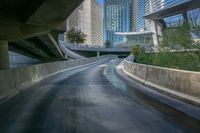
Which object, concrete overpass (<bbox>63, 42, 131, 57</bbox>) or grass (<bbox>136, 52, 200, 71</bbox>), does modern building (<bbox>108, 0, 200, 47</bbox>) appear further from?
grass (<bbox>136, 52, 200, 71</bbox>)

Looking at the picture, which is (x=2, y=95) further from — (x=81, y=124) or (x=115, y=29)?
(x=115, y=29)

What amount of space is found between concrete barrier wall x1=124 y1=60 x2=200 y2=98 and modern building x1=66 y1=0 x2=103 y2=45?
128m

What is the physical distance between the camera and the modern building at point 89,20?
5800 inches

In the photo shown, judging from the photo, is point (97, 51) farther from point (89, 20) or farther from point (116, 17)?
point (116, 17)

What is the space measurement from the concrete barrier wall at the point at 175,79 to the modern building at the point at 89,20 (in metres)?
128

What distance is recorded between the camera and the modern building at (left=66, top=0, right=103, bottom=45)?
147325 millimetres

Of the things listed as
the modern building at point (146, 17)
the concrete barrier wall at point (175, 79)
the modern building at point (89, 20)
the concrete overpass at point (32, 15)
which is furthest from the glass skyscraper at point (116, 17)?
the concrete barrier wall at point (175, 79)

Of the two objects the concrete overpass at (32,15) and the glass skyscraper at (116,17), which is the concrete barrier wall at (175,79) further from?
the glass skyscraper at (116,17)

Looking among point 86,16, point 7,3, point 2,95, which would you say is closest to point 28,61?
point 7,3

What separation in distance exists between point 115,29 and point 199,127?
7392 inches

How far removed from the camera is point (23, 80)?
15.0 m

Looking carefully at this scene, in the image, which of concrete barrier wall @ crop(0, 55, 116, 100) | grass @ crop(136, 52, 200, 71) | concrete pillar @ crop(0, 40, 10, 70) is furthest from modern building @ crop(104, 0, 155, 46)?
concrete barrier wall @ crop(0, 55, 116, 100)

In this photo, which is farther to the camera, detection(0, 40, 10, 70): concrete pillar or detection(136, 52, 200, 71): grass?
detection(0, 40, 10, 70): concrete pillar

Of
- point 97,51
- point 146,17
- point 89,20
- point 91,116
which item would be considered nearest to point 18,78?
point 91,116
